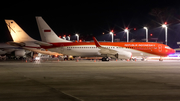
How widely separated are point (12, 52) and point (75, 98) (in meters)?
50.0

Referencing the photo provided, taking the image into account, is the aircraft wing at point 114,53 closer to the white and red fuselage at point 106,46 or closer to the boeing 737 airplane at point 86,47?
the boeing 737 airplane at point 86,47

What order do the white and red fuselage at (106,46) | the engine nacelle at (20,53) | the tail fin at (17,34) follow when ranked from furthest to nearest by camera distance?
1. the engine nacelle at (20,53)
2. the tail fin at (17,34)
3. the white and red fuselage at (106,46)

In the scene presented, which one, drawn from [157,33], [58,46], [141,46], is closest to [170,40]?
[157,33]

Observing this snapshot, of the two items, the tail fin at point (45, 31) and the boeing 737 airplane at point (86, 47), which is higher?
the tail fin at point (45, 31)

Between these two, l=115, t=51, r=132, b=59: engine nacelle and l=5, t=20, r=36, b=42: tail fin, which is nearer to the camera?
l=115, t=51, r=132, b=59: engine nacelle

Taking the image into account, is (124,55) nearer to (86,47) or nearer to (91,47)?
(91,47)

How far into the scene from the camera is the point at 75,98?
31.4ft

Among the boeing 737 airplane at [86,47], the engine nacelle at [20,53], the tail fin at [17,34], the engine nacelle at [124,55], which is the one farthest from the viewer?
the engine nacelle at [20,53]

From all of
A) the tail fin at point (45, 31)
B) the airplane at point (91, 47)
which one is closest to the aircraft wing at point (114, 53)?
the airplane at point (91, 47)

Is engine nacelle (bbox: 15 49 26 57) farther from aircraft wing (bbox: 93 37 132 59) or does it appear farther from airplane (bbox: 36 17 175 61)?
aircraft wing (bbox: 93 37 132 59)

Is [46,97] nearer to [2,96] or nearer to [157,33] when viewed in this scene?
[2,96]

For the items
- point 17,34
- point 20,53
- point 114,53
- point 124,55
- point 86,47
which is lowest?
point 124,55

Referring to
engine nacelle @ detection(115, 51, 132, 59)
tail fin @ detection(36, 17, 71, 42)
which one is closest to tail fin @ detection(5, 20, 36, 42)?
tail fin @ detection(36, 17, 71, 42)

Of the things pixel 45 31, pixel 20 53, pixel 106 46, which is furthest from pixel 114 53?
pixel 20 53
